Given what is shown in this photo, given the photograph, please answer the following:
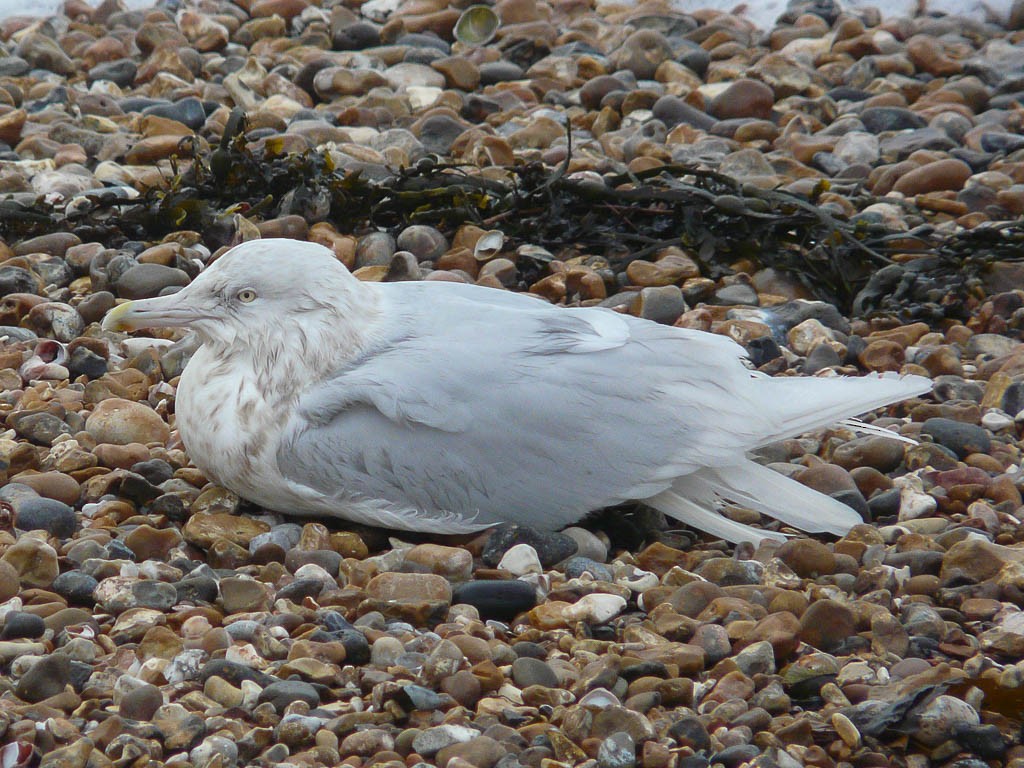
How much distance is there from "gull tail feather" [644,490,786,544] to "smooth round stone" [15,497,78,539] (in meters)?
1.51

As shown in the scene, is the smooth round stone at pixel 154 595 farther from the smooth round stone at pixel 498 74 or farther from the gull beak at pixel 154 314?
the smooth round stone at pixel 498 74

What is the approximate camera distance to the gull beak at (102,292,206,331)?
3627 millimetres

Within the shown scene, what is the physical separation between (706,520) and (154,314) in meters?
1.57

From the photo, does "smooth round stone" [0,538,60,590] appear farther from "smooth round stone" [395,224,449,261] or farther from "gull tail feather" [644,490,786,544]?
"smooth round stone" [395,224,449,261]

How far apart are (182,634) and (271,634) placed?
0.20m

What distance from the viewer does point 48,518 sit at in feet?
11.3

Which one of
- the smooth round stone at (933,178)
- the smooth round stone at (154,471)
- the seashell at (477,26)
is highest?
the seashell at (477,26)

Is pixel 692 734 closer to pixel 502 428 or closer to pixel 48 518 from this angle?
pixel 502 428

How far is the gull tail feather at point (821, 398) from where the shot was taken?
364 cm

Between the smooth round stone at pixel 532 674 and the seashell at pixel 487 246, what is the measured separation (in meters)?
2.52

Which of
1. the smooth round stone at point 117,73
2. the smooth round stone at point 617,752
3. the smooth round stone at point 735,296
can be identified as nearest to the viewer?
the smooth round stone at point 617,752

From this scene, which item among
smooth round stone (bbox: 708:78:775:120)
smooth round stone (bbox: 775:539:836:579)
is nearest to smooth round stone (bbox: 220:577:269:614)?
smooth round stone (bbox: 775:539:836:579)

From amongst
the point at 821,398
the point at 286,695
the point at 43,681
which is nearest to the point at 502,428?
the point at 821,398

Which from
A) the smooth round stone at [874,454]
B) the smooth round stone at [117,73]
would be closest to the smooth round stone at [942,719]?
the smooth round stone at [874,454]
